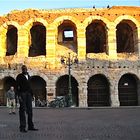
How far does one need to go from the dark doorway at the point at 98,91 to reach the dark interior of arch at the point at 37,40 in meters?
6.50

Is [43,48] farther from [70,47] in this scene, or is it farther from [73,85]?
[73,85]

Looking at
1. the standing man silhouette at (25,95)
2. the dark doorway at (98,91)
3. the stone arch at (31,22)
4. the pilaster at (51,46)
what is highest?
the stone arch at (31,22)

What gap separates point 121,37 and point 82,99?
8.57m

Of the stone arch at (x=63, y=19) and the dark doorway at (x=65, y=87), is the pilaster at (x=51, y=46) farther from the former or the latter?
the dark doorway at (x=65, y=87)

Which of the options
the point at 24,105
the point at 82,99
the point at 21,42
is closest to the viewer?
the point at 24,105

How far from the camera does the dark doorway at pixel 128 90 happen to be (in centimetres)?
2961

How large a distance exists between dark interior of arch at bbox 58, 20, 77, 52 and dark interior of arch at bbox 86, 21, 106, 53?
5.15 feet

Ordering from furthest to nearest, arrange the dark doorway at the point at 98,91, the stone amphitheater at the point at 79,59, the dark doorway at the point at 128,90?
1. the dark doorway at the point at 128,90
2. the dark doorway at the point at 98,91
3. the stone amphitheater at the point at 79,59

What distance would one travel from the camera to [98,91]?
29.8 m

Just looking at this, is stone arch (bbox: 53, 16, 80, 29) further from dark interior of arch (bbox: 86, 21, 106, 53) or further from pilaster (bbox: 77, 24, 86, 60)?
dark interior of arch (bbox: 86, 21, 106, 53)

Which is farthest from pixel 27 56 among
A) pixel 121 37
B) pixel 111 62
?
pixel 121 37

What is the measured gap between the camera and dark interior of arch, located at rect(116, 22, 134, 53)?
31.8 m

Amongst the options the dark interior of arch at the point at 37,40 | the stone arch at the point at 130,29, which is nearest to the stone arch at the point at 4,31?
the dark interior of arch at the point at 37,40

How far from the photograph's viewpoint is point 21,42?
30453 millimetres
